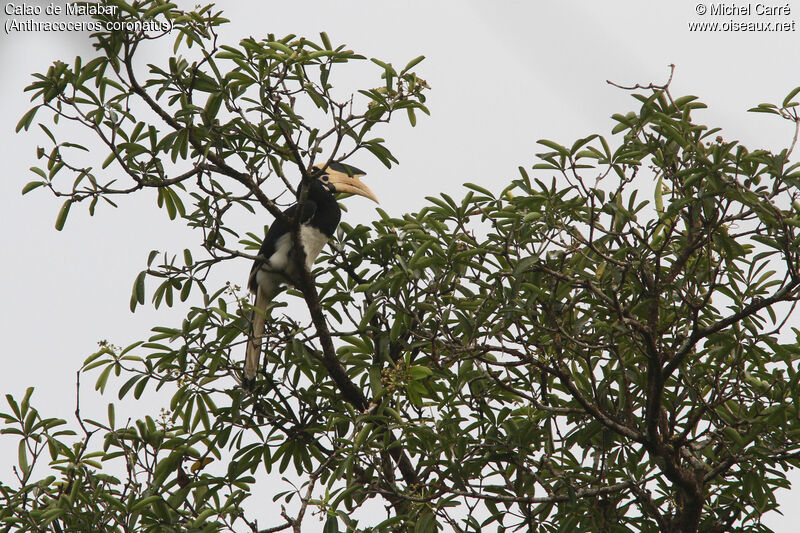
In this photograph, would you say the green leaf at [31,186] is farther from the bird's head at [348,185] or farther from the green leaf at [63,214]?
the bird's head at [348,185]

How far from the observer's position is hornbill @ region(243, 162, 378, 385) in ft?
9.00

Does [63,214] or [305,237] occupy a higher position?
[305,237]

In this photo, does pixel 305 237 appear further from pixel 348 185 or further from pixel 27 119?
pixel 27 119

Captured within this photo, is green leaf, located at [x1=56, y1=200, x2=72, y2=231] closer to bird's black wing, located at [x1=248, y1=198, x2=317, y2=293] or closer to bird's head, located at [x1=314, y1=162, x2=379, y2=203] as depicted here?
bird's black wing, located at [x1=248, y1=198, x2=317, y2=293]

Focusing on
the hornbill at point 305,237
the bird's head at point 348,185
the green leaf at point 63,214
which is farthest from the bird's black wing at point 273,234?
the green leaf at point 63,214

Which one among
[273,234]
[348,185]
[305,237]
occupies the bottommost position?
[305,237]

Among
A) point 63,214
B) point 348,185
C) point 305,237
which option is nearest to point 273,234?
point 305,237

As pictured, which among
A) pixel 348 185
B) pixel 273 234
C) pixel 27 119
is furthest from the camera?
pixel 348 185

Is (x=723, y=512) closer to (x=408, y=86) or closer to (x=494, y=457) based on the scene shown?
(x=494, y=457)

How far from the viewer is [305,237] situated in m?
2.82

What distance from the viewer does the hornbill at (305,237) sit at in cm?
274

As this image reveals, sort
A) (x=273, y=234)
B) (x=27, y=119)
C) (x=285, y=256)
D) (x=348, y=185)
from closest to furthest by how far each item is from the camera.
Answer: (x=27, y=119)
(x=285, y=256)
(x=273, y=234)
(x=348, y=185)

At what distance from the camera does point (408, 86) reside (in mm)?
2174

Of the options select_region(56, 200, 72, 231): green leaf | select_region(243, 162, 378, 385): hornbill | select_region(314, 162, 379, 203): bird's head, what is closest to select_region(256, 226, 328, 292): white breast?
select_region(243, 162, 378, 385): hornbill
